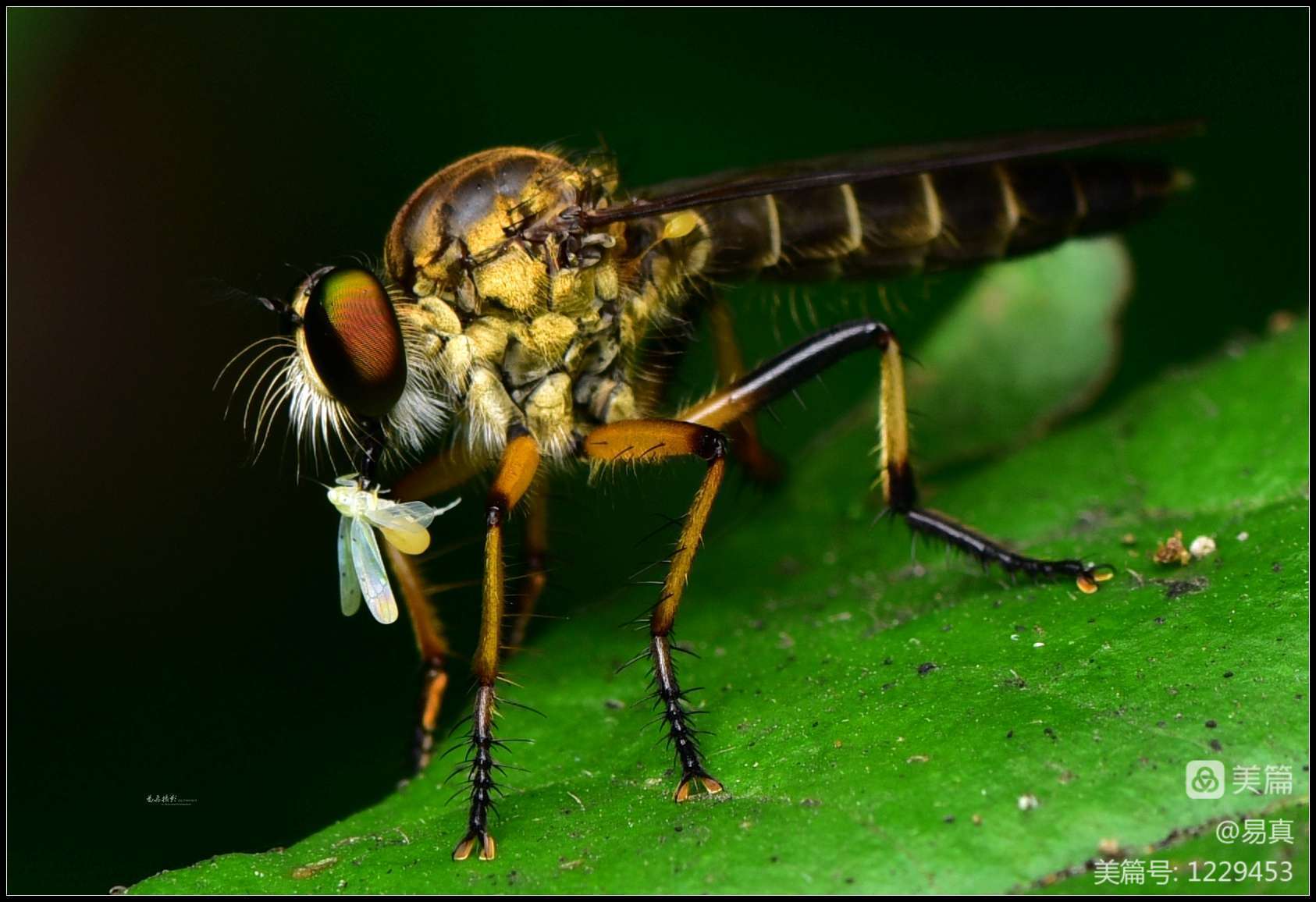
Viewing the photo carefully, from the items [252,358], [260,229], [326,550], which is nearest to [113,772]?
[326,550]

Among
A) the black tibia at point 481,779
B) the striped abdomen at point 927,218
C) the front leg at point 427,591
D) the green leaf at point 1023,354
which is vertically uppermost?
the striped abdomen at point 927,218

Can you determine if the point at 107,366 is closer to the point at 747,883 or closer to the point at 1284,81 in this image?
the point at 747,883

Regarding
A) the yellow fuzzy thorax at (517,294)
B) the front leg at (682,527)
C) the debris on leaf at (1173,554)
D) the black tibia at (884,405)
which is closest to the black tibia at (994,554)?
the black tibia at (884,405)

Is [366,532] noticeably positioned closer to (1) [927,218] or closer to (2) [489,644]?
(2) [489,644]

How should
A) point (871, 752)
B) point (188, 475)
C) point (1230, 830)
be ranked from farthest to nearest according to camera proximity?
point (188, 475)
point (871, 752)
point (1230, 830)

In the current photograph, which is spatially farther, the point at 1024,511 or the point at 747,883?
the point at 1024,511

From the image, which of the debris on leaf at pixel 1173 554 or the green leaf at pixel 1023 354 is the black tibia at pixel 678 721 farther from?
the green leaf at pixel 1023 354

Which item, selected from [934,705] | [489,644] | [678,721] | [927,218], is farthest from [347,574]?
[927,218]
